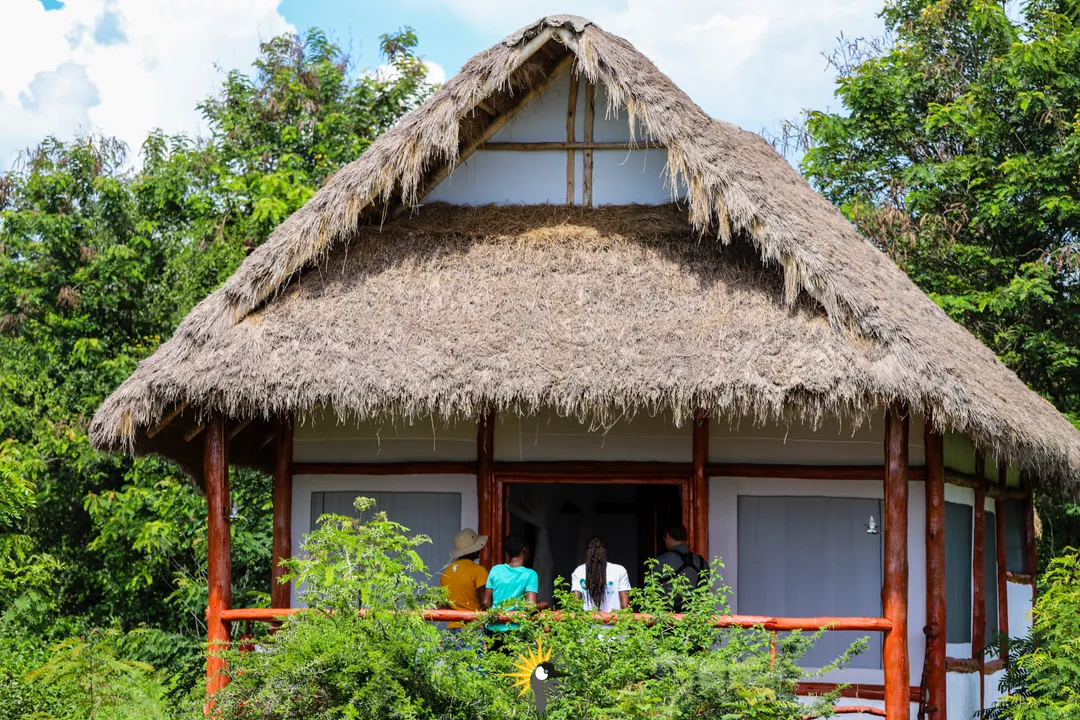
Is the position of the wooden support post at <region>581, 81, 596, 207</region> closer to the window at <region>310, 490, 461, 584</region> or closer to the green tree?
the window at <region>310, 490, 461, 584</region>

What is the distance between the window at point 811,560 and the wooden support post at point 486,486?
1.75 m

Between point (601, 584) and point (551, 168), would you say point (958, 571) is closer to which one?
point (601, 584)

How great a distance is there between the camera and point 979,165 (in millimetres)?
16484

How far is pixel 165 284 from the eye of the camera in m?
19.8

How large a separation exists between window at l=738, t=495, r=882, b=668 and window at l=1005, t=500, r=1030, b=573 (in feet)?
10.6

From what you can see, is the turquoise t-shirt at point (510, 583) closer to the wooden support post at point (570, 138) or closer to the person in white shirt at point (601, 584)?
the person in white shirt at point (601, 584)

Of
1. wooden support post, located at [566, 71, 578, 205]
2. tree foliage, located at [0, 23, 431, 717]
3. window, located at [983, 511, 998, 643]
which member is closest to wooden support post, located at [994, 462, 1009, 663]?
window, located at [983, 511, 998, 643]

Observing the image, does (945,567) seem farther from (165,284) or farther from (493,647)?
(165,284)

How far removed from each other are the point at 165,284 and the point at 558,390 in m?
13.2

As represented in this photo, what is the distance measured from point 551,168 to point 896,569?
3.85 meters

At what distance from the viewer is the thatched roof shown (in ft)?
25.8

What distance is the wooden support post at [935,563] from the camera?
873 cm

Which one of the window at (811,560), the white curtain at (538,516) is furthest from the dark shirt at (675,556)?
the white curtain at (538,516)

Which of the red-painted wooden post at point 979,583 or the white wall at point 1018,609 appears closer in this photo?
the red-painted wooden post at point 979,583
